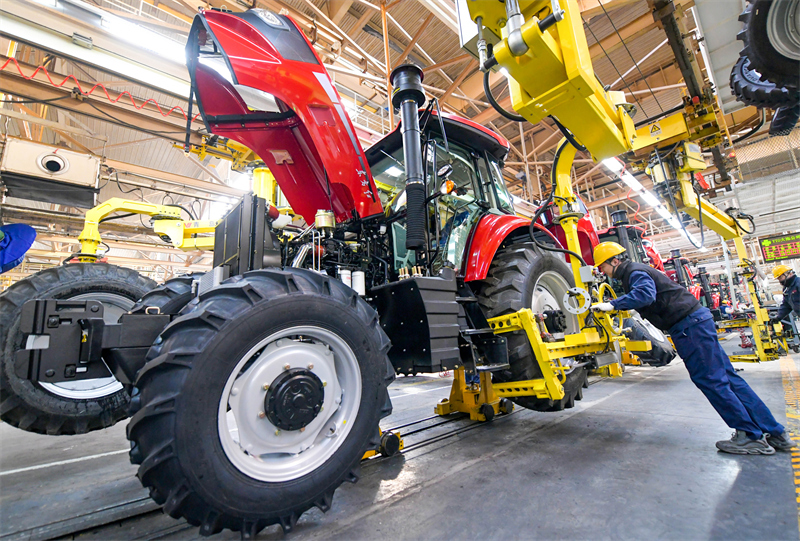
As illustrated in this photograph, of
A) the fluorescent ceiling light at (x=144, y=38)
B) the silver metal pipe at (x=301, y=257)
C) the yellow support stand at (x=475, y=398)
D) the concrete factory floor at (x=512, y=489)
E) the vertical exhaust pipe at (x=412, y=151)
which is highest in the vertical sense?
the fluorescent ceiling light at (x=144, y=38)

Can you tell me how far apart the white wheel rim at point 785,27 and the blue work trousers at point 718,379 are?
1.71 m

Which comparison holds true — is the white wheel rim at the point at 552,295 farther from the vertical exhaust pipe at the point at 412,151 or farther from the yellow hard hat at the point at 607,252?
the vertical exhaust pipe at the point at 412,151

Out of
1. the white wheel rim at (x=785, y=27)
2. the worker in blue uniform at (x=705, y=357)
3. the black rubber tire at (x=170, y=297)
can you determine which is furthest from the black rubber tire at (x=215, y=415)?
the white wheel rim at (x=785, y=27)

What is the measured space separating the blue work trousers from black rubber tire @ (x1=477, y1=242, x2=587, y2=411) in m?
0.75

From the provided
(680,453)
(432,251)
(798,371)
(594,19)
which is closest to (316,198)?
(432,251)

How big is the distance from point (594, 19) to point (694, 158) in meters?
4.47

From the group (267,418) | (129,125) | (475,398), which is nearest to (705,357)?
(475,398)

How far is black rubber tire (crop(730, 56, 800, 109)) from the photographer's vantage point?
2725 millimetres

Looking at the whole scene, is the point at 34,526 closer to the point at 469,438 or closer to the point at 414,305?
the point at 414,305

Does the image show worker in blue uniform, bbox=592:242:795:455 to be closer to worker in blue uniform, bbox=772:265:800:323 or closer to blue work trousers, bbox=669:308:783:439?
blue work trousers, bbox=669:308:783:439

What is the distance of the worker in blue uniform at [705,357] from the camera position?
238 cm

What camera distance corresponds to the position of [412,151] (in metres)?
2.35

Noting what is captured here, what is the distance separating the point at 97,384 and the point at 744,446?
4718 mm

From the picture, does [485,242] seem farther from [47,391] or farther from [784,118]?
[47,391]
